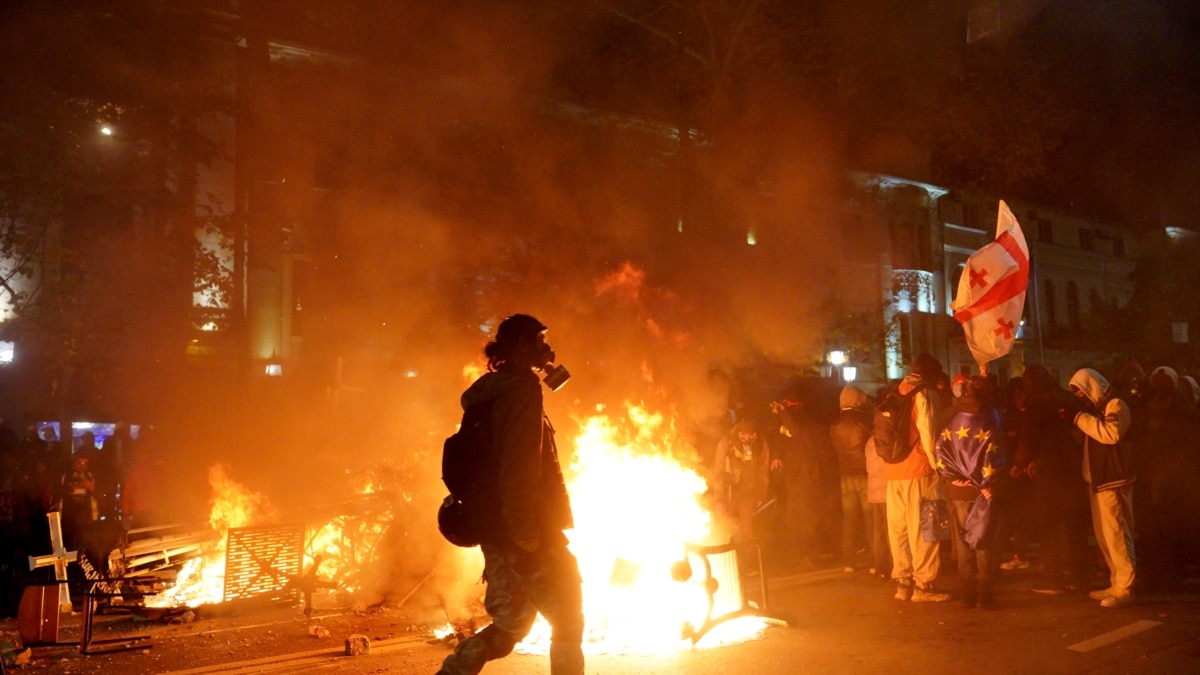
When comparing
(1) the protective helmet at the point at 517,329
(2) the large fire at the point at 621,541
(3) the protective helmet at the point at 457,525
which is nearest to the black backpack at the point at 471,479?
(3) the protective helmet at the point at 457,525

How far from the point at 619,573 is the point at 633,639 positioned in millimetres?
430

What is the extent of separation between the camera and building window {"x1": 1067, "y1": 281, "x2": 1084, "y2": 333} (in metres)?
35.6

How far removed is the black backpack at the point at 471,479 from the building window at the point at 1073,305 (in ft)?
123

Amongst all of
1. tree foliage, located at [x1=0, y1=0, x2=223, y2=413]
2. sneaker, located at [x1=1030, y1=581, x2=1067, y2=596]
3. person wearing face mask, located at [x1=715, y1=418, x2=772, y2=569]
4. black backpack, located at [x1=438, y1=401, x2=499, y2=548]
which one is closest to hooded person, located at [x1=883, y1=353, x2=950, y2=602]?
sneaker, located at [x1=1030, y1=581, x2=1067, y2=596]

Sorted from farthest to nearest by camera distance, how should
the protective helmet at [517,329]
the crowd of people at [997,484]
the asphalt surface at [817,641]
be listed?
1. the crowd of people at [997,484]
2. the asphalt surface at [817,641]
3. the protective helmet at [517,329]

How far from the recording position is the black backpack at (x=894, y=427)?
272 inches

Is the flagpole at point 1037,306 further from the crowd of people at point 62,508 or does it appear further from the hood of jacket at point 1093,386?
the crowd of people at point 62,508

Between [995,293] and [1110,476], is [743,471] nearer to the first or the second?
[995,293]

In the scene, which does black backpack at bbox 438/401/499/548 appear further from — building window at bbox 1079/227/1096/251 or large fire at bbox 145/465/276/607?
building window at bbox 1079/227/1096/251

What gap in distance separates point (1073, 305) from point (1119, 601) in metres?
33.7

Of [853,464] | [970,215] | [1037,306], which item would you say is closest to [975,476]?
[853,464]

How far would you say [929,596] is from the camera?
6.75m

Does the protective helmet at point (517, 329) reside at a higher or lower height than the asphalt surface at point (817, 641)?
higher

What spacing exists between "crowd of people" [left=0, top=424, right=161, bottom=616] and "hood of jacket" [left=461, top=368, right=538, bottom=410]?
5.32m
